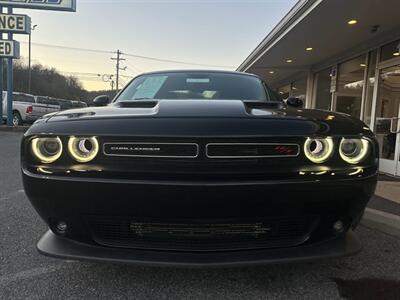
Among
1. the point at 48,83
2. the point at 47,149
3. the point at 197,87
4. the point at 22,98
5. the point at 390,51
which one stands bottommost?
the point at 47,149

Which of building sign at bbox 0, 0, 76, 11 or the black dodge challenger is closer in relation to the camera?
the black dodge challenger

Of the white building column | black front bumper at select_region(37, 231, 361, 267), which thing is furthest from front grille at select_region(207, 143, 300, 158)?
the white building column

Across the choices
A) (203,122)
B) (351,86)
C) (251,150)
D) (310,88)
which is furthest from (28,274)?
(310,88)

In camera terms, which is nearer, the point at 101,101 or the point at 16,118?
the point at 101,101

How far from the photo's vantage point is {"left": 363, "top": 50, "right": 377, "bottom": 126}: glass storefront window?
9174 mm

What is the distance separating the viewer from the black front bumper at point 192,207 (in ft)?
6.25

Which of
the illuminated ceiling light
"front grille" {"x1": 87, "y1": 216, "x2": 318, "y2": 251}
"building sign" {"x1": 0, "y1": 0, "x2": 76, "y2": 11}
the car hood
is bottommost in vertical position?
"front grille" {"x1": 87, "y1": 216, "x2": 318, "y2": 251}

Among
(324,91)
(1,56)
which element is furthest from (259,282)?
(1,56)

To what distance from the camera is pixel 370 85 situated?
934 cm

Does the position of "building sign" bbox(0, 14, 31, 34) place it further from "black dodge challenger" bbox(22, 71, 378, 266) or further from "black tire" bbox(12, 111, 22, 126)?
"black dodge challenger" bbox(22, 71, 378, 266)

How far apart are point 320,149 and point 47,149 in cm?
141

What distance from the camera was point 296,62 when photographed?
13688 mm

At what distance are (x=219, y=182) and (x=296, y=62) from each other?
41.4ft

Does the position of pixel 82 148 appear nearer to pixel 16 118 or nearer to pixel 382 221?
pixel 382 221
